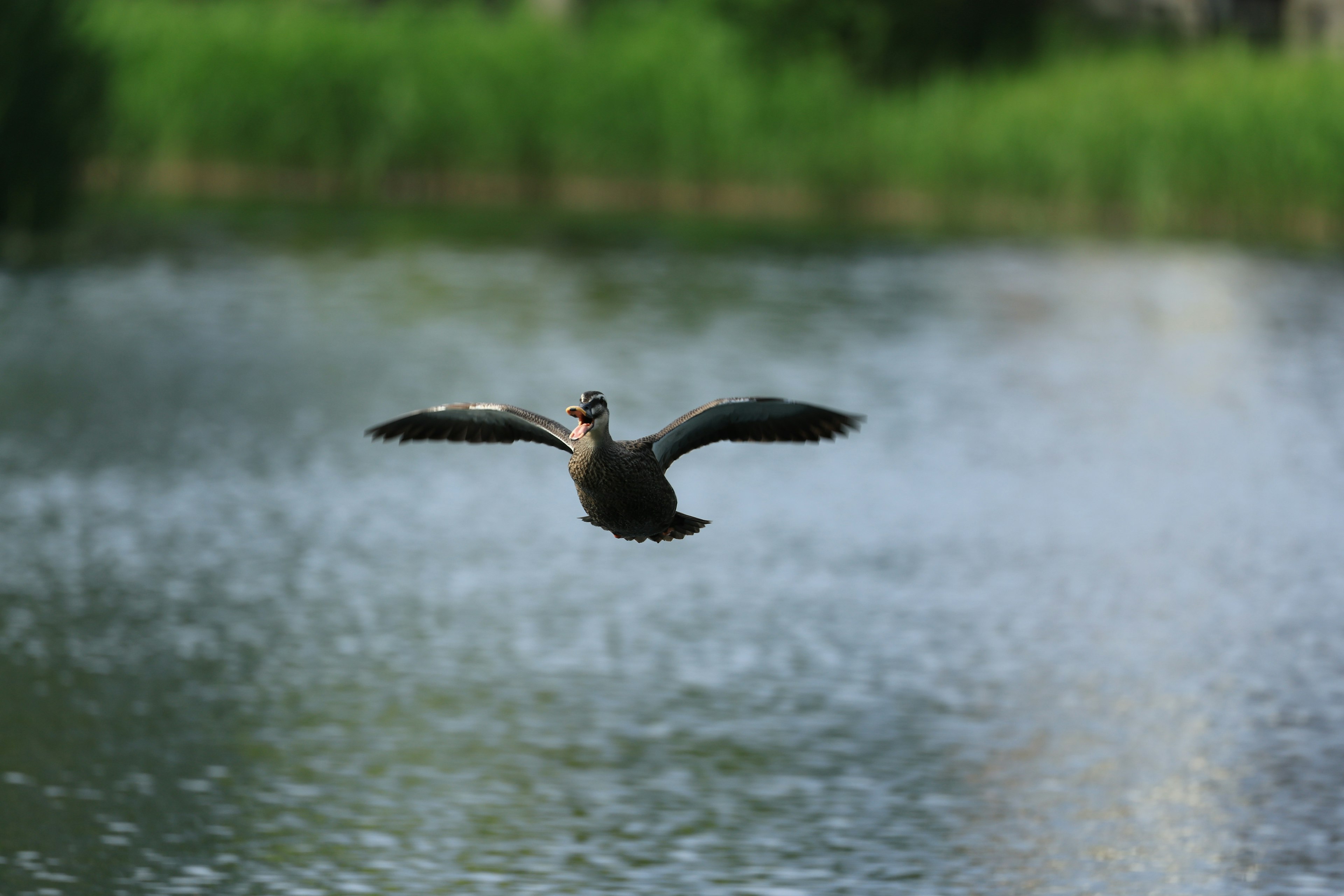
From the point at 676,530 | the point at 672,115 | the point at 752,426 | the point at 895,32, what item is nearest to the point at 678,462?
the point at 752,426

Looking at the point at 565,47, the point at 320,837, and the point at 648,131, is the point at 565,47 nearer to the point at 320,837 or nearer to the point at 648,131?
the point at 648,131

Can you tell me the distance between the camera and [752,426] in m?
9.05

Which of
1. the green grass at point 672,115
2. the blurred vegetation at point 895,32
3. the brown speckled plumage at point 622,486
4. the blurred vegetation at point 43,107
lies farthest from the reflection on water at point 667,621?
the blurred vegetation at point 895,32

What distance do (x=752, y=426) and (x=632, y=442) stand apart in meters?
0.57

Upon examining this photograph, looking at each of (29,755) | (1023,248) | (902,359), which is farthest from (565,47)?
(29,755)

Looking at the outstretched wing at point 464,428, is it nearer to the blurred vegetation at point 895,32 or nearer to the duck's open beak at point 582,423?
the duck's open beak at point 582,423

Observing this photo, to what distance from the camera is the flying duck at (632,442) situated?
27.1ft

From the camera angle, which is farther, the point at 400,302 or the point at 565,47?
the point at 565,47

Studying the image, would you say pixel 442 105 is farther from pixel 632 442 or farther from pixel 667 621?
pixel 632 442

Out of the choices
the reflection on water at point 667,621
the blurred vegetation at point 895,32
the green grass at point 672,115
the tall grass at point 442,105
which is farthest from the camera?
the blurred vegetation at point 895,32

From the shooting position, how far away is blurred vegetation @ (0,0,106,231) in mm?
25516

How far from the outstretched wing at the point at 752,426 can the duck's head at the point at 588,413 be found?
13.3 inches

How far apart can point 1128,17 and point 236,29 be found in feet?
62.5

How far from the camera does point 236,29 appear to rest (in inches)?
1471
